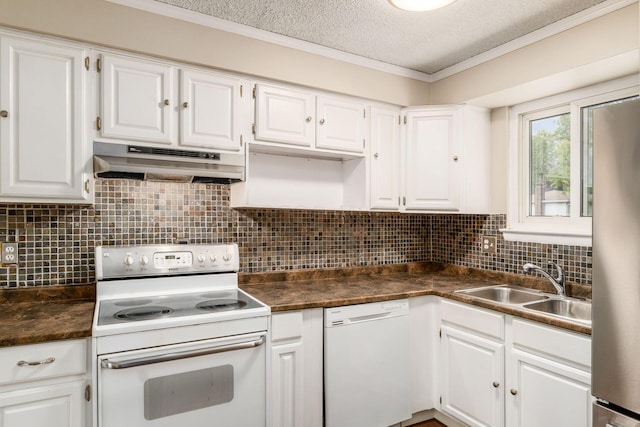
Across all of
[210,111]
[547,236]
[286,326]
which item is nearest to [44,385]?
[286,326]

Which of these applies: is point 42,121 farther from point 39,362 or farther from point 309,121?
point 309,121

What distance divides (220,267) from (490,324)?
1.54 meters

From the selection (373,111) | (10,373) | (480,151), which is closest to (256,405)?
(10,373)

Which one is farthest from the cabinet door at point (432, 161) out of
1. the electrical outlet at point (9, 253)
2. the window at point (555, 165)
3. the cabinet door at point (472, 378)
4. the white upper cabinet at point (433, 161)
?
the electrical outlet at point (9, 253)

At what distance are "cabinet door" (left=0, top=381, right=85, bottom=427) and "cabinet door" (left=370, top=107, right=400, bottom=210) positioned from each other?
6.27 ft

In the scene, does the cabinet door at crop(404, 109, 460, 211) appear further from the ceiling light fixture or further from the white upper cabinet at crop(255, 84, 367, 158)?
the ceiling light fixture

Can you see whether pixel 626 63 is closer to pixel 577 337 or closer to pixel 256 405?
pixel 577 337

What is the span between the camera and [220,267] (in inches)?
91.4

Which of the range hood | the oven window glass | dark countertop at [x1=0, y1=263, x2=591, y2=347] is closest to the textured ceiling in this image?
the range hood

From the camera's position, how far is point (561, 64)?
2105mm

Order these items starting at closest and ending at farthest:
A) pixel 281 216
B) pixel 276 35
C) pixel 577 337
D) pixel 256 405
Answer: pixel 577 337
pixel 256 405
pixel 276 35
pixel 281 216

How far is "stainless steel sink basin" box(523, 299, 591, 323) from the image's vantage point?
2.12 m

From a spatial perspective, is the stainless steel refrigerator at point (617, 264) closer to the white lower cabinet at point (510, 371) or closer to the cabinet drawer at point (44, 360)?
the white lower cabinet at point (510, 371)

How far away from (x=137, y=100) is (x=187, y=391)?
140cm
